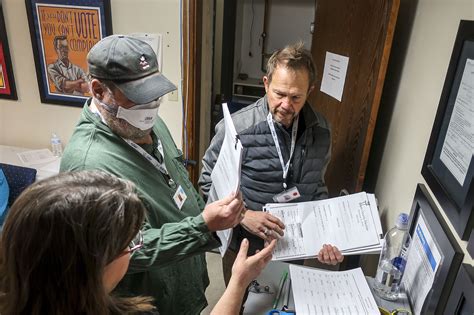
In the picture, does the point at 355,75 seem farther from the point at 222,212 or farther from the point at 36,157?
the point at 36,157

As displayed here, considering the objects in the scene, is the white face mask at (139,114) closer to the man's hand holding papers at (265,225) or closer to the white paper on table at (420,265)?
the man's hand holding papers at (265,225)

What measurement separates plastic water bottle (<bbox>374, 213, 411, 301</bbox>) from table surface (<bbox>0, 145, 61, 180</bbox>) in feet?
6.85

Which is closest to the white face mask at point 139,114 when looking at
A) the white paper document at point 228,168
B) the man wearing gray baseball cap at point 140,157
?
the man wearing gray baseball cap at point 140,157

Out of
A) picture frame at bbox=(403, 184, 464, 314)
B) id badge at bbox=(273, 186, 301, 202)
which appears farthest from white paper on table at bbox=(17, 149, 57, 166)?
picture frame at bbox=(403, 184, 464, 314)

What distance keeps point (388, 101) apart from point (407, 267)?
0.82 meters

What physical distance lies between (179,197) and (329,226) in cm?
53

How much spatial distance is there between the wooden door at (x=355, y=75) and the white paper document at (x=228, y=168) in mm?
729

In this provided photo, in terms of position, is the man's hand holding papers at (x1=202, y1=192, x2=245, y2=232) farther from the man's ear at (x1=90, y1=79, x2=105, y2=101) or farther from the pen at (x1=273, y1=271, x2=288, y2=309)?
the man's ear at (x1=90, y1=79, x2=105, y2=101)

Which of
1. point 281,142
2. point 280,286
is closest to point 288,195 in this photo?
point 281,142

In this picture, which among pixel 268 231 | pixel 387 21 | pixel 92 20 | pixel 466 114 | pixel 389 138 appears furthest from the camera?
pixel 92 20

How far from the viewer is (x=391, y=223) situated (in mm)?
1470

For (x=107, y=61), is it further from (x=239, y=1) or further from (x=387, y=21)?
(x=239, y=1)

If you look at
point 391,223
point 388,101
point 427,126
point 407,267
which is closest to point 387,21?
point 388,101

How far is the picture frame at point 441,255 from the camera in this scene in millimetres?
842
